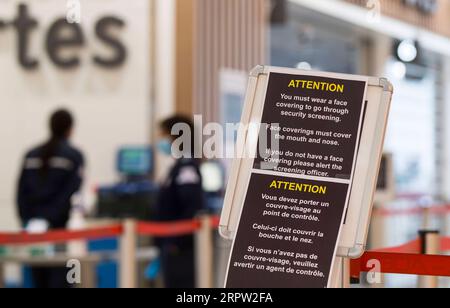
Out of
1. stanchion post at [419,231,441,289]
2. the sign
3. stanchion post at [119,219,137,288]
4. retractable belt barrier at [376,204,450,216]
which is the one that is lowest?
retractable belt barrier at [376,204,450,216]

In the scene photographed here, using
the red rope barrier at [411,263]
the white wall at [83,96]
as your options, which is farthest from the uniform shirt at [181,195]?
the red rope barrier at [411,263]

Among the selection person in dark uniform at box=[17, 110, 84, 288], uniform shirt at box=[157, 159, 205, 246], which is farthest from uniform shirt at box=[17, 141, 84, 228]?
uniform shirt at box=[157, 159, 205, 246]

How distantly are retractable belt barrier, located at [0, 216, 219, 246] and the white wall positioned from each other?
270 centimetres

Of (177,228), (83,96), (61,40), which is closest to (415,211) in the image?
(83,96)

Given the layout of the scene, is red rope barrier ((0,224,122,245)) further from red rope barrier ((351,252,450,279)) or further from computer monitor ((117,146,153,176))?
computer monitor ((117,146,153,176))

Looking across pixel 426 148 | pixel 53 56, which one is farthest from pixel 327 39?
pixel 53 56

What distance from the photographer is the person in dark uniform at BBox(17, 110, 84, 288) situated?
5.60m

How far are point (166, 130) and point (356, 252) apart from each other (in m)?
3.43

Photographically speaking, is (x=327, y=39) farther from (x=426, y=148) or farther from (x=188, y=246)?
(x=188, y=246)

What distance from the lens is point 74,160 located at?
5648mm

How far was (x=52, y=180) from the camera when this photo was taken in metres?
5.63

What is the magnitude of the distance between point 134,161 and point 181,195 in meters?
2.40

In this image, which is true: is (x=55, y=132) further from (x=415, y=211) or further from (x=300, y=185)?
(x=415, y=211)

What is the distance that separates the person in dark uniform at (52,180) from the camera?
560 cm
